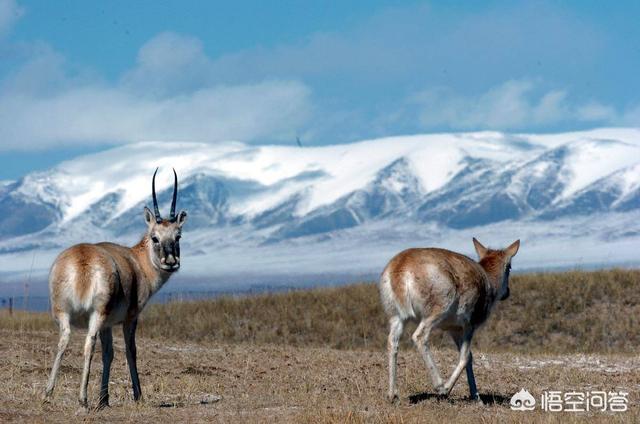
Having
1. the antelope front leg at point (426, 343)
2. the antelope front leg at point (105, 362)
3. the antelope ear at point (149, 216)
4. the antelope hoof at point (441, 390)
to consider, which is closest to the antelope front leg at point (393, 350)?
→ the antelope front leg at point (426, 343)

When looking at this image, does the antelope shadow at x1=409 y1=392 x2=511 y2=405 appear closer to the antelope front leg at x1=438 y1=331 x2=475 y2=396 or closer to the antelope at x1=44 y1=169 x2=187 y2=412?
the antelope front leg at x1=438 y1=331 x2=475 y2=396

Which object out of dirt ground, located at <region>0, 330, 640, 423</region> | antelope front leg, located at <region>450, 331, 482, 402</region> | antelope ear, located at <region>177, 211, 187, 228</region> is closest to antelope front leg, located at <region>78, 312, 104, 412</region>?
dirt ground, located at <region>0, 330, 640, 423</region>

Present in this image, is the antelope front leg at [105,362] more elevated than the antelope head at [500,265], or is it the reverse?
the antelope head at [500,265]

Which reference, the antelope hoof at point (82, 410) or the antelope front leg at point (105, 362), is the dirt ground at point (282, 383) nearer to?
the antelope hoof at point (82, 410)

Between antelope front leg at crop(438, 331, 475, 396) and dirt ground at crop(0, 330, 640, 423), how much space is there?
239mm

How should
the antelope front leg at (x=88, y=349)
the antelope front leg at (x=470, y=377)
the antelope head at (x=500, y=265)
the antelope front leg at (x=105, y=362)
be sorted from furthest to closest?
the antelope head at (x=500, y=265) → the antelope front leg at (x=470, y=377) → the antelope front leg at (x=105, y=362) → the antelope front leg at (x=88, y=349)

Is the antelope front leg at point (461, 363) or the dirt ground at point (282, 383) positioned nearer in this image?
the dirt ground at point (282, 383)

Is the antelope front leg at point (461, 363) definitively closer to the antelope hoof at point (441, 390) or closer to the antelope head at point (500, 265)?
the antelope hoof at point (441, 390)

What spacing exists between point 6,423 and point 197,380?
21.4ft

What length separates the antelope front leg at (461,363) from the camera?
18.9 m

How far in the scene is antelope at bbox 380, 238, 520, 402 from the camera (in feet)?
61.8

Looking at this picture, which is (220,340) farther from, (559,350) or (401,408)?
(401,408)

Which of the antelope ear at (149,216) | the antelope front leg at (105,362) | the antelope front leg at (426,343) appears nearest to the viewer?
the antelope front leg at (426,343)

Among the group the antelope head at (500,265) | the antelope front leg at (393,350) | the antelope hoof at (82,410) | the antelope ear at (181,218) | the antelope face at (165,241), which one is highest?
the antelope ear at (181,218)
